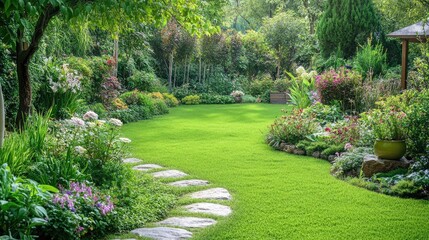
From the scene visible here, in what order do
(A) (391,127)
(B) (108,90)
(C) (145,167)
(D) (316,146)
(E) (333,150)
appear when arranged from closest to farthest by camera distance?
(A) (391,127)
(C) (145,167)
(E) (333,150)
(D) (316,146)
(B) (108,90)

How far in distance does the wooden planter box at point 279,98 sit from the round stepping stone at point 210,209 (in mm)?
16481

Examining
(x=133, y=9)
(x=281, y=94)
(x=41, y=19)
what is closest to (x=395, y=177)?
(x=133, y=9)

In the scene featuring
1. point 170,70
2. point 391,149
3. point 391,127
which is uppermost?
point 170,70

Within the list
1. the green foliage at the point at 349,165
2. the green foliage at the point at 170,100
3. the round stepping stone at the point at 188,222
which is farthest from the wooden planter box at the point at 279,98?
the round stepping stone at the point at 188,222

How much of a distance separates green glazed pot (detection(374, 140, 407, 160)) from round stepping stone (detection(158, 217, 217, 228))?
3.10 metres

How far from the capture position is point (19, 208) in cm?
372

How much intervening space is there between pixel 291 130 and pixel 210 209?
4.52 m

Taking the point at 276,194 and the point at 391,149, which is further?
the point at 391,149

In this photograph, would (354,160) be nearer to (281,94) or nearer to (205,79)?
(281,94)

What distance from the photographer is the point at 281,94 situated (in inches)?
864

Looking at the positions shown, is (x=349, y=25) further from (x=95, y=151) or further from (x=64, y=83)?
(x=95, y=151)

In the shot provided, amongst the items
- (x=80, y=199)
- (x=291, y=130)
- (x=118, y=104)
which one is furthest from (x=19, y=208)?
(x=118, y=104)

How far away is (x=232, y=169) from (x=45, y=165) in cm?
318

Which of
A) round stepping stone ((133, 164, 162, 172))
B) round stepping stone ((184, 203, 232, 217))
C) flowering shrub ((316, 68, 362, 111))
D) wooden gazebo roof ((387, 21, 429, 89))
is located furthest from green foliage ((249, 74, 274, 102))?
round stepping stone ((184, 203, 232, 217))
